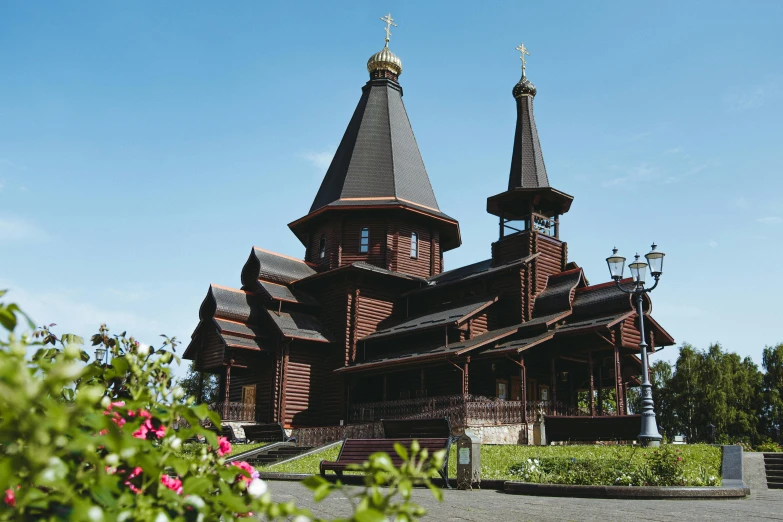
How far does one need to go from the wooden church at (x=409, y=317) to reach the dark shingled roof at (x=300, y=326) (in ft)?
0.28

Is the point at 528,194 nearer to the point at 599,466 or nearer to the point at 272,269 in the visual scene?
the point at 272,269

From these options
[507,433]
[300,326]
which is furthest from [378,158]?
[507,433]

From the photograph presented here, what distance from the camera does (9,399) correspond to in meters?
1.49

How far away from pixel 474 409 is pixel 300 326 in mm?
9092

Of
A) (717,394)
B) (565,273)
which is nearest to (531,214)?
(565,273)

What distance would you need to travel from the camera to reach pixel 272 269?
29.8m

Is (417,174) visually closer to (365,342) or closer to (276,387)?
(365,342)

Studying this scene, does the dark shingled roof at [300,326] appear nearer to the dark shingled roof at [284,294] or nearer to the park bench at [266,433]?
the dark shingled roof at [284,294]

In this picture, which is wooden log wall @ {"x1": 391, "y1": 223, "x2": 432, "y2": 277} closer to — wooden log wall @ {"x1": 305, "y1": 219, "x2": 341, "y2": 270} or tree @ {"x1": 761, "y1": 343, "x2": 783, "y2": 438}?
wooden log wall @ {"x1": 305, "y1": 219, "x2": 341, "y2": 270}

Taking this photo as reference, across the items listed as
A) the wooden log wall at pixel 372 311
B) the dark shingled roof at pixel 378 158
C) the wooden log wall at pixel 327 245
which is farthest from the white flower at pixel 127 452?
the dark shingled roof at pixel 378 158

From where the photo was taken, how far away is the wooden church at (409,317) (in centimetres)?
2314

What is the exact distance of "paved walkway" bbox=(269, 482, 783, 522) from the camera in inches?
320

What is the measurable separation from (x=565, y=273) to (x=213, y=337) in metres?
14.5

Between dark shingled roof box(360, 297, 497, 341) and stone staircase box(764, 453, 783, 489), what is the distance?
419 inches
